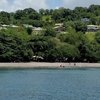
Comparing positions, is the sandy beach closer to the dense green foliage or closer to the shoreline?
the shoreline

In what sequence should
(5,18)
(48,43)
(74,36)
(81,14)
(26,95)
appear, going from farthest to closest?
(81,14) < (5,18) < (74,36) < (48,43) < (26,95)

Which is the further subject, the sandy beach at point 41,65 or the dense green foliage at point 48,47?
the dense green foliage at point 48,47

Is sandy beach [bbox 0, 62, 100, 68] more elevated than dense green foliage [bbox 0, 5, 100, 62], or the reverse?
dense green foliage [bbox 0, 5, 100, 62]

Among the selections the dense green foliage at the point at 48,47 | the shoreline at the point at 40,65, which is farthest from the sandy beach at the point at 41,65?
the dense green foliage at the point at 48,47

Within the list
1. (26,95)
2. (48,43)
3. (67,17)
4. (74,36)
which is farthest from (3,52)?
(67,17)

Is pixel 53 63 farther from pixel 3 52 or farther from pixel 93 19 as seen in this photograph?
pixel 93 19

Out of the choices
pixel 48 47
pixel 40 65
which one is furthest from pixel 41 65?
pixel 48 47

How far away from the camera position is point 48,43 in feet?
375

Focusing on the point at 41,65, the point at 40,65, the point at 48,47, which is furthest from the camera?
the point at 48,47

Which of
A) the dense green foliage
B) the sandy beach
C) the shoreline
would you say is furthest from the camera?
the dense green foliage

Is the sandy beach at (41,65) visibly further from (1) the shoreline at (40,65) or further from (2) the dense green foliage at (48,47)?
(2) the dense green foliage at (48,47)

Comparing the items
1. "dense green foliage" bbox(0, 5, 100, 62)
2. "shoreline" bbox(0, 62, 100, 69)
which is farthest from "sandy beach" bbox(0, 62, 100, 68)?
"dense green foliage" bbox(0, 5, 100, 62)

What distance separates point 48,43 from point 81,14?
8375cm

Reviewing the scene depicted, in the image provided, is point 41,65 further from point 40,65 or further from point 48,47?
point 48,47
